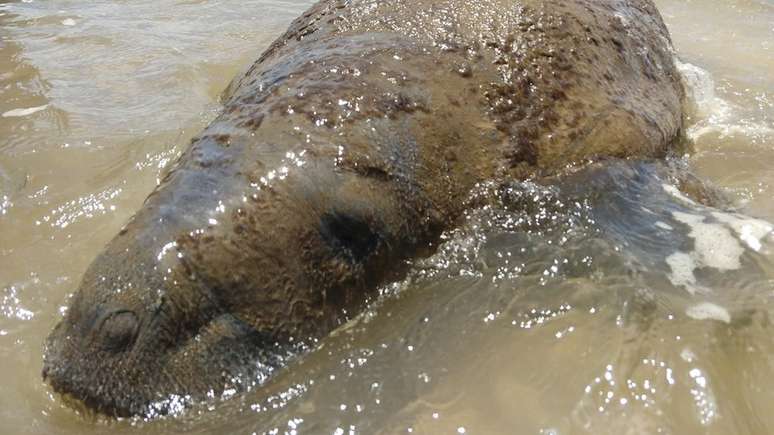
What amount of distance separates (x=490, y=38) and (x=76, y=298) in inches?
82.8

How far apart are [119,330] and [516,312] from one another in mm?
1434

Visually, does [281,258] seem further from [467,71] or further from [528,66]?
[528,66]

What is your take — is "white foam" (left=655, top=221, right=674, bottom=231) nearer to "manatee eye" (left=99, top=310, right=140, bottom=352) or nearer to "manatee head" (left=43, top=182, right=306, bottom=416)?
"manatee head" (left=43, top=182, right=306, bottom=416)

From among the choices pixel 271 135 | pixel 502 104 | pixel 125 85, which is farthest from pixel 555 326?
pixel 125 85

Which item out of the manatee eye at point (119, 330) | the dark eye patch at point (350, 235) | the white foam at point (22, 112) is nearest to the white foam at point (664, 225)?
the dark eye patch at point (350, 235)

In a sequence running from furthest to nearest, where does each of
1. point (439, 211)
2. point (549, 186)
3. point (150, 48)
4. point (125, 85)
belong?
1. point (150, 48)
2. point (125, 85)
3. point (549, 186)
4. point (439, 211)

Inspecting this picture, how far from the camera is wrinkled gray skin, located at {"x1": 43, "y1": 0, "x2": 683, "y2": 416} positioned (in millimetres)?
2496

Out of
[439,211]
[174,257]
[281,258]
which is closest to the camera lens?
[174,257]

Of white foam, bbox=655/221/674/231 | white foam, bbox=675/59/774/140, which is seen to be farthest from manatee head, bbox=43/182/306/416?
white foam, bbox=675/59/774/140

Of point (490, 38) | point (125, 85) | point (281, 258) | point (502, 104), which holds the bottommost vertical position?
point (125, 85)

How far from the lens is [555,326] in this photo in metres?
2.83

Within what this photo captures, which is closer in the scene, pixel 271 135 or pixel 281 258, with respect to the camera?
pixel 281 258

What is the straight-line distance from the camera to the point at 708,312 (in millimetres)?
2812

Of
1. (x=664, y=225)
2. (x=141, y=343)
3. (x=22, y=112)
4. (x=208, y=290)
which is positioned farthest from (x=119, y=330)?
(x=22, y=112)
